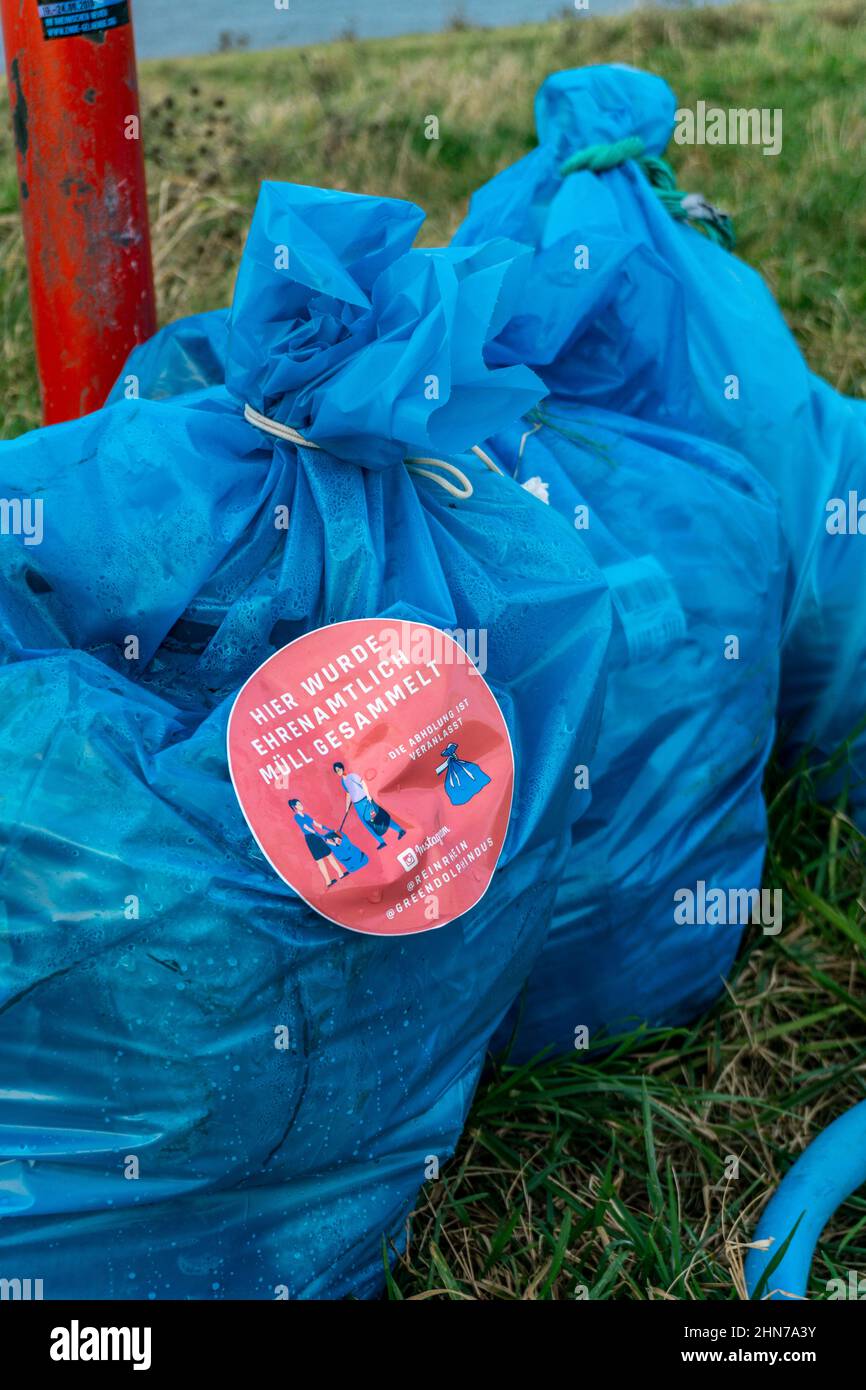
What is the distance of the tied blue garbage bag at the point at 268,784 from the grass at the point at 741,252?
194mm

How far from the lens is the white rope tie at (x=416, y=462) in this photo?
1.33m

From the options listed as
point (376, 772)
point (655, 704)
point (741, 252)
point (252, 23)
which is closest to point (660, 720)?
point (655, 704)

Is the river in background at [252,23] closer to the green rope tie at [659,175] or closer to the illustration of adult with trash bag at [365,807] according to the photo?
the green rope tie at [659,175]

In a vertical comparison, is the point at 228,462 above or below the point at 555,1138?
above

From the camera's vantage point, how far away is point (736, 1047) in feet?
5.64

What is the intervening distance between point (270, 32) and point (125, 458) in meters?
4.26

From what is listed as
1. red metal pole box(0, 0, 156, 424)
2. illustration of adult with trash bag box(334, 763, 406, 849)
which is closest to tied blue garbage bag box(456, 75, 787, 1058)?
illustration of adult with trash bag box(334, 763, 406, 849)

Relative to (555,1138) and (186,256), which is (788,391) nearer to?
(555,1138)

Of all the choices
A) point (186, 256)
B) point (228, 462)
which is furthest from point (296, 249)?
point (186, 256)

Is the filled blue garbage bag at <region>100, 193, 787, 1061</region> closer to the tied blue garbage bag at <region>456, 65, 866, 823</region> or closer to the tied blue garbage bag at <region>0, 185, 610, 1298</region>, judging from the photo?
the tied blue garbage bag at <region>456, 65, 866, 823</region>

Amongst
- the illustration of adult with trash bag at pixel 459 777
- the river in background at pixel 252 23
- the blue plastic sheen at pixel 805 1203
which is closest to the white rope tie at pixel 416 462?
the illustration of adult with trash bag at pixel 459 777

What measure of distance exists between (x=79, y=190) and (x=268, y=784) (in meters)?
0.92

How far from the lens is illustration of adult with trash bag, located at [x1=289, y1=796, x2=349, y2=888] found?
1.14 m
